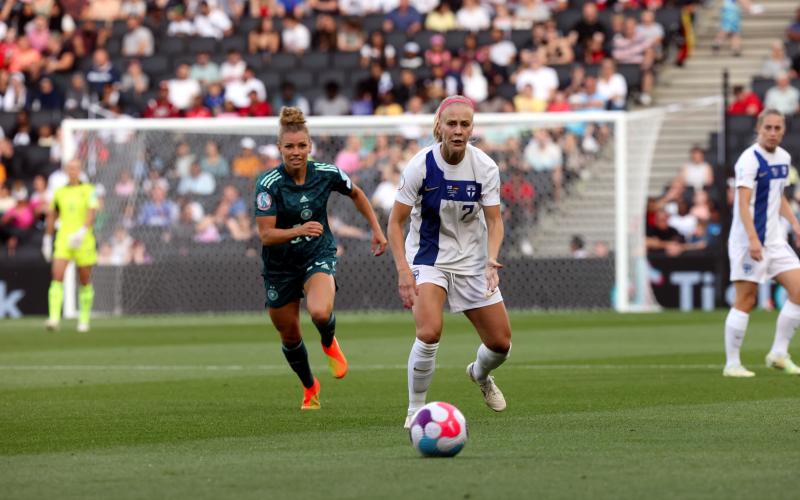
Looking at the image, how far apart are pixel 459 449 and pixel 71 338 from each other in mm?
13395

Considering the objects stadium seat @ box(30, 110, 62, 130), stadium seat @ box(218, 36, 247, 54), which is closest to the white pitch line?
stadium seat @ box(30, 110, 62, 130)

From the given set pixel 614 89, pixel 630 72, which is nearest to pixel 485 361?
pixel 614 89

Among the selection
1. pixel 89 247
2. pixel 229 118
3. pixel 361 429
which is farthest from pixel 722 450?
pixel 229 118

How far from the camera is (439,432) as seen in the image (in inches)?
307

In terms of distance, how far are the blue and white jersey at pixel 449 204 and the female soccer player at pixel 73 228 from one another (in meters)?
12.9

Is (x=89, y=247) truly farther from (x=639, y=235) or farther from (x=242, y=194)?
(x=639, y=235)

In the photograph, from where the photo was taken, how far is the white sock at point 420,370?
30.4ft

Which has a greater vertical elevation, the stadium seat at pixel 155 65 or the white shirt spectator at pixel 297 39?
the white shirt spectator at pixel 297 39

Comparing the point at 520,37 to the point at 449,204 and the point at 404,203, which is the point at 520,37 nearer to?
the point at 449,204

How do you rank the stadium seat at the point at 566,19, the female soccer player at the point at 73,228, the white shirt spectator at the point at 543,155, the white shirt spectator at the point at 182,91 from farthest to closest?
1. the stadium seat at the point at 566,19
2. the white shirt spectator at the point at 182,91
3. the white shirt spectator at the point at 543,155
4. the female soccer player at the point at 73,228

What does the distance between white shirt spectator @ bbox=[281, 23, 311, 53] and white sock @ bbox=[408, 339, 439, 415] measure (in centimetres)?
2243

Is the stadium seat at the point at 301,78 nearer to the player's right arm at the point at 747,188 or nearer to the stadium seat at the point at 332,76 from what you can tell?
the stadium seat at the point at 332,76

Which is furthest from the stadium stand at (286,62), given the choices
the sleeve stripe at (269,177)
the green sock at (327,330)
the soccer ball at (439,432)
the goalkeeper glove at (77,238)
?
the soccer ball at (439,432)

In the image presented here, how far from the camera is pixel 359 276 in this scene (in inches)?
1008
